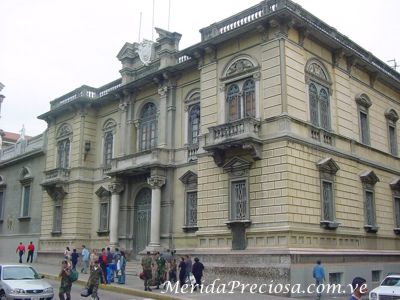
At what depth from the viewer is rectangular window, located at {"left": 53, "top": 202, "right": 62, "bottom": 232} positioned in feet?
106

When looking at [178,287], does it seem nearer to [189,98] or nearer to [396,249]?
[189,98]

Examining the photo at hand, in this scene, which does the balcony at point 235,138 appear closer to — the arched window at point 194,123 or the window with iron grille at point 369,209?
the arched window at point 194,123

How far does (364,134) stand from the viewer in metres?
25.6

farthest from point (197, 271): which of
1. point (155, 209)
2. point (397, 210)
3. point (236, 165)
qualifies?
point (397, 210)

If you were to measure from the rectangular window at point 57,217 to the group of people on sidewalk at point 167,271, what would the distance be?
43.2ft

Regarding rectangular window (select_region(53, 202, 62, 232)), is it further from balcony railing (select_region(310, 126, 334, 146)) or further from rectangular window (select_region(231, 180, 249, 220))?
balcony railing (select_region(310, 126, 334, 146))

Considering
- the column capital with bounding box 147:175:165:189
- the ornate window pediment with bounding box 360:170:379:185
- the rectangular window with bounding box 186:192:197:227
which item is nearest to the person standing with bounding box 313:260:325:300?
the ornate window pediment with bounding box 360:170:379:185

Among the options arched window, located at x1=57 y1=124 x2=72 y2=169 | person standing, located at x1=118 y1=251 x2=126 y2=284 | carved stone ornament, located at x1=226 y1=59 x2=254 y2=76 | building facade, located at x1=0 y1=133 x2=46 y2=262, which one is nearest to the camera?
person standing, located at x1=118 y1=251 x2=126 y2=284

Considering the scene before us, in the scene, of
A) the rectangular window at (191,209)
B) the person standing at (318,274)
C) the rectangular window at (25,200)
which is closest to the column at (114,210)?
the rectangular window at (191,209)

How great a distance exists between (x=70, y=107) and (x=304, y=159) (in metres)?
18.3

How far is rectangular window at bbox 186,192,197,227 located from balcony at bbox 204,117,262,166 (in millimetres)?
3622

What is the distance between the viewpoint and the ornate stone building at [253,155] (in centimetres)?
1992

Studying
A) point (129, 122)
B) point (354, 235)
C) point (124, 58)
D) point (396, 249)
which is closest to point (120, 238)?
point (129, 122)

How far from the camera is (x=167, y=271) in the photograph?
2106cm
